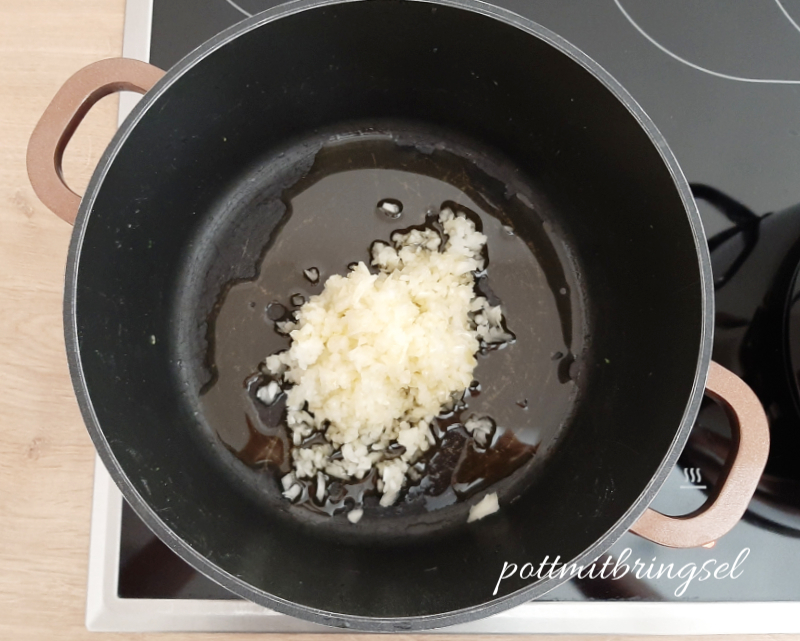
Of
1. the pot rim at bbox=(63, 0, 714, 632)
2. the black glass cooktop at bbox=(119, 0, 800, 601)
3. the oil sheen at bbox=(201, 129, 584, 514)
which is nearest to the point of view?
the pot rim at bbox=(63, 0, 714, 632)

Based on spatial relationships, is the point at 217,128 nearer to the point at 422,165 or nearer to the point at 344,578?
the point at 422,165

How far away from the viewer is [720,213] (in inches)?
34.8

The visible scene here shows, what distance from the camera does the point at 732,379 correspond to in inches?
27.7

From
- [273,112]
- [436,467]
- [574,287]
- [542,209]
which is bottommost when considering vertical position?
[436,467]

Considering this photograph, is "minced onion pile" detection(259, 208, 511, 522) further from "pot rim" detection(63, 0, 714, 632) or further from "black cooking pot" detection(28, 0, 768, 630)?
"pot rim" detection(63, 0, 714, 632)

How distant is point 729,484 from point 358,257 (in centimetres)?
67

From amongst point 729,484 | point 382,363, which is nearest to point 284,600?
point 382,363

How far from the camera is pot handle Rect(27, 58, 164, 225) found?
0.71 meters

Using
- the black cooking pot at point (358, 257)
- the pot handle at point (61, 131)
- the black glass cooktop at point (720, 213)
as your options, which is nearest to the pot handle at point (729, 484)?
the black cooking pot at point (358, 257)

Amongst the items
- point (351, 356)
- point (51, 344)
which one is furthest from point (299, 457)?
point (51, 344)

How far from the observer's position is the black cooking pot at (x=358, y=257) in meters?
0.72

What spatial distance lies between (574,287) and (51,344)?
93 cm

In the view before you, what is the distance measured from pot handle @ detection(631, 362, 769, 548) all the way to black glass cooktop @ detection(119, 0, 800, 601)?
15 cm

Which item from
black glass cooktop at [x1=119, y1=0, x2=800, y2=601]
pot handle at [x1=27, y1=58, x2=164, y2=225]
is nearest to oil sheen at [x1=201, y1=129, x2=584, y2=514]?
black glass cooktop at [x1=119, y1=0, x2=800, y2=601]
